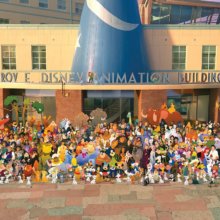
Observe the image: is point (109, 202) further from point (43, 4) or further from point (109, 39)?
point (43, 4)

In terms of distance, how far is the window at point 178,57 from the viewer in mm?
27188

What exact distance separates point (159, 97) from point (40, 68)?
10623 mm

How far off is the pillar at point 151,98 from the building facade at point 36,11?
32368mm

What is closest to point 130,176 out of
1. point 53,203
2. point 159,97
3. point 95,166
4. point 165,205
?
point 95,166

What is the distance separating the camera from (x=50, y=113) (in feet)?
84.1

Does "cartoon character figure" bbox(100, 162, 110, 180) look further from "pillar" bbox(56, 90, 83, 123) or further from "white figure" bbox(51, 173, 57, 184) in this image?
"pillar" bbox(56, 90, 83, 123)

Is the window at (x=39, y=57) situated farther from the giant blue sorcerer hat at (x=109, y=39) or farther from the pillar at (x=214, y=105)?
the pillar at (x=214, y=105)

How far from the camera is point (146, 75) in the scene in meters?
25.3

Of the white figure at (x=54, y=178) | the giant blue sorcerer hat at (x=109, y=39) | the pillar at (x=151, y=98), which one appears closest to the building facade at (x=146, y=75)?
the giant blue sorcerer hat at (x=109, y=39)

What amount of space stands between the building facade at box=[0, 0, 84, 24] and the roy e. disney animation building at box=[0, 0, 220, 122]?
2640cm

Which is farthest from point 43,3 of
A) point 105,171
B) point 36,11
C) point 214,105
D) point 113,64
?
point 105,171

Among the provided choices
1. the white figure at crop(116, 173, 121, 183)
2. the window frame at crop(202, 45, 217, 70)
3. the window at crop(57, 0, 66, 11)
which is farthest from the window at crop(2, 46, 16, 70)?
the window at crop(57, 0, 66, 11)

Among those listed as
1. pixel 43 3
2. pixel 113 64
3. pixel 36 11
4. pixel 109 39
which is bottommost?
pixel 113 64

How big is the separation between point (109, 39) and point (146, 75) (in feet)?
13.4
